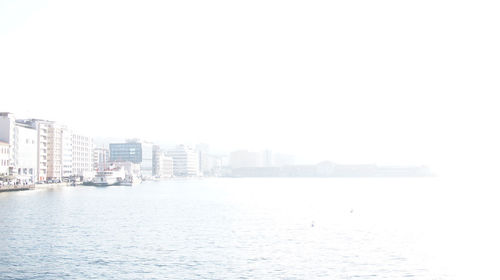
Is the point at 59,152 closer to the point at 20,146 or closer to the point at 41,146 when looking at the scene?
the point at 41,146

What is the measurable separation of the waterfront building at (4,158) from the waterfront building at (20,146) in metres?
2.37

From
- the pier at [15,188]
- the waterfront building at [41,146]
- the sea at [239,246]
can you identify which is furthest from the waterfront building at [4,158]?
the sea at [239,246]

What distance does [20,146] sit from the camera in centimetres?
13988

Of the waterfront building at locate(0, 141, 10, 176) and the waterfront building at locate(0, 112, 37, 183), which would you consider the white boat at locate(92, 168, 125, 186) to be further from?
the waterfront building at locate(0, 141, 10, 176)

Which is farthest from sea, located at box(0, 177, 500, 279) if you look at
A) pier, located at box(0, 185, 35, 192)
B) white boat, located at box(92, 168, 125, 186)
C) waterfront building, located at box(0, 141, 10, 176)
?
white boat, located at box(92, 168, 125, 186)

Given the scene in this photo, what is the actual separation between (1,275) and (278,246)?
1966cm

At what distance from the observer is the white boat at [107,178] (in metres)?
168

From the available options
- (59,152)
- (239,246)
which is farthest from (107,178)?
(239,246)

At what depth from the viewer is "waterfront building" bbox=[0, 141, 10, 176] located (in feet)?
410

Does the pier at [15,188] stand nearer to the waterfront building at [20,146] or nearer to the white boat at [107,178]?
the waterfront building at [20,146]

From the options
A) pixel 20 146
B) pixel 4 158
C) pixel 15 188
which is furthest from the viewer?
pixel 20 146

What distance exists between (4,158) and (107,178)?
45.8 m

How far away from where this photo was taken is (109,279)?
31.3 metres

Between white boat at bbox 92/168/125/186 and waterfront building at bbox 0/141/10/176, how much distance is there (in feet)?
129
